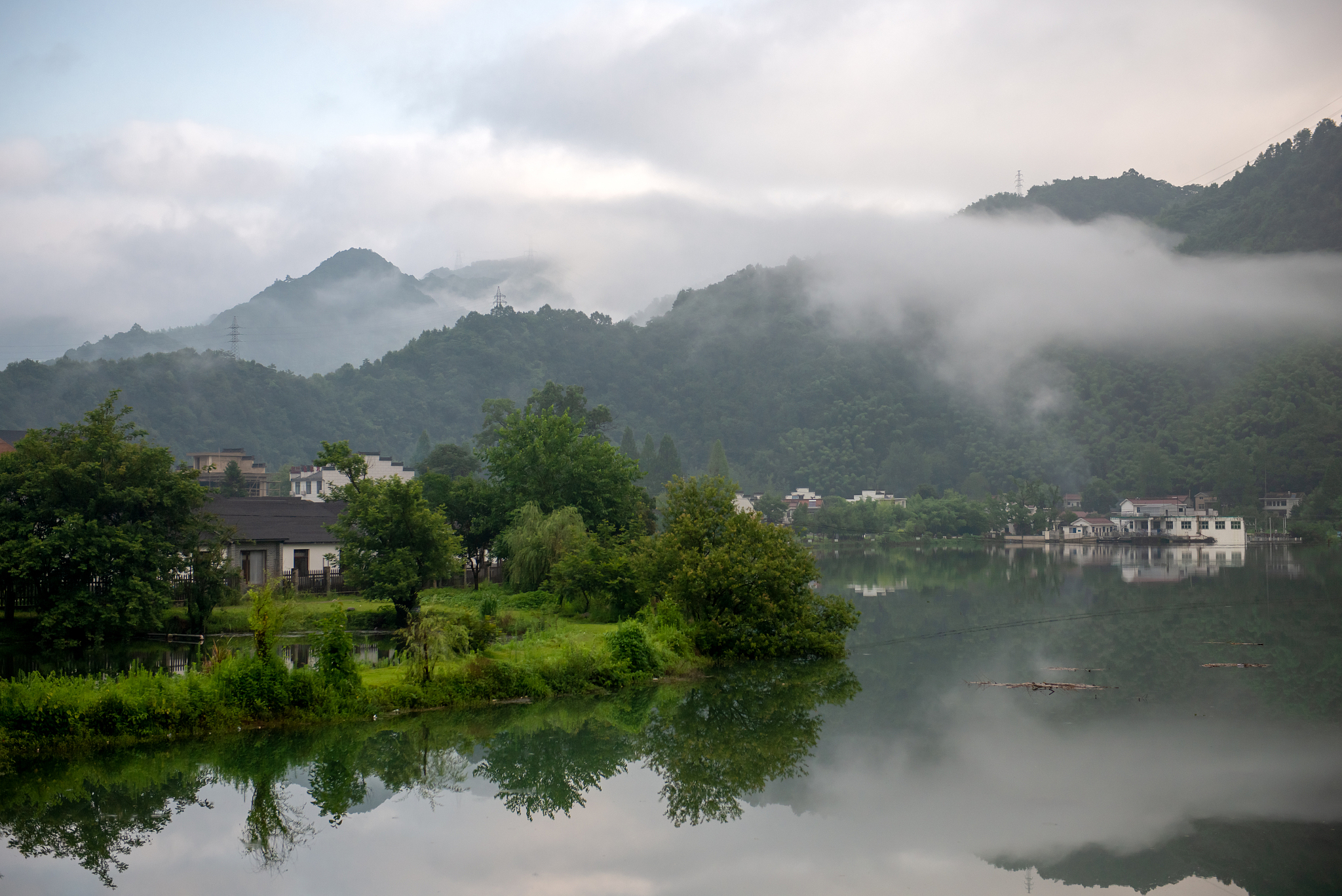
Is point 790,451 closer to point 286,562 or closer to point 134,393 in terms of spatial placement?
point 134,393

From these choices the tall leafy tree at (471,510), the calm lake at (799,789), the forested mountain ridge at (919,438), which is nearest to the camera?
the calm lake at (799,789)

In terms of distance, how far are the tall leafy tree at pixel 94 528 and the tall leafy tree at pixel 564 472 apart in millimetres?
12389

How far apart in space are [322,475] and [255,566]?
2476 inches

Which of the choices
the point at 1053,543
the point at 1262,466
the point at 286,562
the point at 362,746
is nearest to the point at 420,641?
the point at 362,746

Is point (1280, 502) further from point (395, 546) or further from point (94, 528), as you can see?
point (94, 528)

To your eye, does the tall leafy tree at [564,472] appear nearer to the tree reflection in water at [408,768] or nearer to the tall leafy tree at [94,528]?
the tall leafy tree at [94,528]

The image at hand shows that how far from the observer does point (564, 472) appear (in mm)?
35719

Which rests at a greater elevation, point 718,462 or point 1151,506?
point 718,462

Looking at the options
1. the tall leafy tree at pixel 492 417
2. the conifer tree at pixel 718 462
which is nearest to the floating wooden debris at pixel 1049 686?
the tall leafy tree at pixel 492 417

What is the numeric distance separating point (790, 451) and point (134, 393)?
370 feet

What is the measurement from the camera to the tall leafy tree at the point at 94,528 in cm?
2306

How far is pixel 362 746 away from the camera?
48.5 feet

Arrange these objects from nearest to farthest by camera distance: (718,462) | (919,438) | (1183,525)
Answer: (1183,525)
(718,462)
(919,438)

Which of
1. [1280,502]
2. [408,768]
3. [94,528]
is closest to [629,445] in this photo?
[1280,502]
